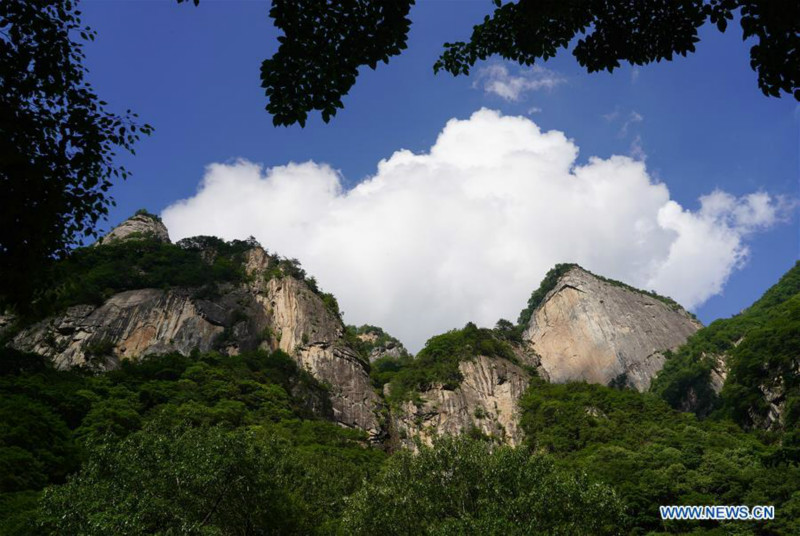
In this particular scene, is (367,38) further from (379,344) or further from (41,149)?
(379,344)

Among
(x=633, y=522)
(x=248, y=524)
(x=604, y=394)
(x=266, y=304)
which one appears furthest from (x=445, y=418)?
(x=248, y=524)

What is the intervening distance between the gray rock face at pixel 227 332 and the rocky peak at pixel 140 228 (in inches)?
1429

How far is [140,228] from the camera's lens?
114438 millimetres

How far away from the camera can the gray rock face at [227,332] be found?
6406 centimetres

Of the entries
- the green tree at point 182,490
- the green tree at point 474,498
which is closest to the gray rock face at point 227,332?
the green tree at point 474,498

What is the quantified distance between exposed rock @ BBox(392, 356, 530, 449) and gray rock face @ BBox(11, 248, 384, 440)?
522 centimetres

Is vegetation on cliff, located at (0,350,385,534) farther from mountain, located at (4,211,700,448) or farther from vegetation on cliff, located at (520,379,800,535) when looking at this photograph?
vegetation on cliff, located at (520,379,800,535)

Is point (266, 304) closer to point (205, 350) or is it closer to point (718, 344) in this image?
point (205, 350)

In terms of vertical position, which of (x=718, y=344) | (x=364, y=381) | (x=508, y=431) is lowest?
(x=508, y=431)

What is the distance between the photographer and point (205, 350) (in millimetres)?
69188

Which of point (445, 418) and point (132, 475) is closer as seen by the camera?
point (132, 475)

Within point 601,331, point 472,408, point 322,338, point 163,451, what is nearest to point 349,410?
point 322,338

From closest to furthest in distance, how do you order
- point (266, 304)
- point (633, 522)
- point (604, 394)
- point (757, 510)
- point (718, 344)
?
point (757, 510) < point (633, 522) < point (604, 394) < point (266, 304) < point (718, 344)

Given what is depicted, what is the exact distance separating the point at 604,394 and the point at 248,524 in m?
65.8
